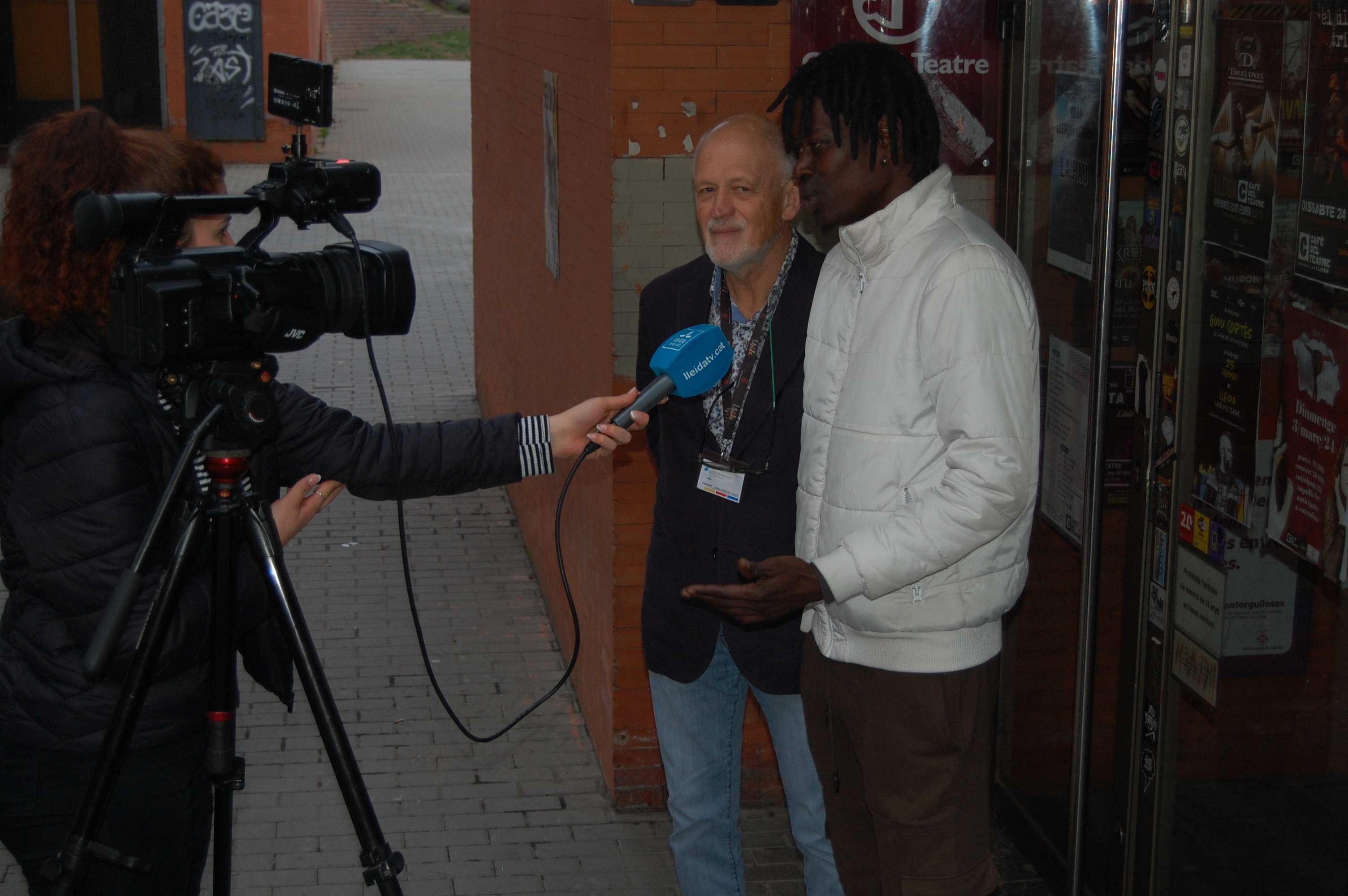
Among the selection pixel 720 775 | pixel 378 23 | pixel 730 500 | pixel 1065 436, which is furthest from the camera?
pixel 378 23

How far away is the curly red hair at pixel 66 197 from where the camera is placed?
8.32 ft

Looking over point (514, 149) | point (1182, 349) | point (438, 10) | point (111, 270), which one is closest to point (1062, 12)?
point (1182, 349)

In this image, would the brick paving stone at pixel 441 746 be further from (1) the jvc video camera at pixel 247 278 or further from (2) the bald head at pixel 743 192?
(1) the jvc video camera at pixel 247 278

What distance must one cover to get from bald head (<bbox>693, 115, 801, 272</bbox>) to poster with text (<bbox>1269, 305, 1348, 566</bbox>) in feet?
3.54

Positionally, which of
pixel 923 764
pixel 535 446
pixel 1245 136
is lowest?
pixel 923 764

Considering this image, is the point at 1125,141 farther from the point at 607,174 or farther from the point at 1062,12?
the point at 607,174

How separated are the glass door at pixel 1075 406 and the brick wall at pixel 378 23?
129ft

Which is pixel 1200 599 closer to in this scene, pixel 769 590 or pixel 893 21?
pixel 769 590

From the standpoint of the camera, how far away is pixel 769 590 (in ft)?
8.59

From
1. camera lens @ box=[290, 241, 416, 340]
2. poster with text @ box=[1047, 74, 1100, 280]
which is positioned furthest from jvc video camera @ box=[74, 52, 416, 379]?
poster with text @ box=[1047, 74, 1100, 280]

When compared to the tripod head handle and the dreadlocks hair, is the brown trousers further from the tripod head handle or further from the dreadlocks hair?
the tripod head handle

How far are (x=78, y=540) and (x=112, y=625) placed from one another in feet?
0.75

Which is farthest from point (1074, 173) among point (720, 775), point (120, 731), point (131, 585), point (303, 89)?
point (120, 731)

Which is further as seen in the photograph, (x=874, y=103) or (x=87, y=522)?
(x=874, y=103)
